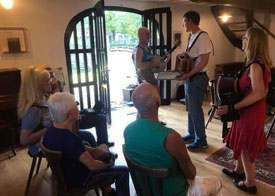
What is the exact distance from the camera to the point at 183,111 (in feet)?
15.6

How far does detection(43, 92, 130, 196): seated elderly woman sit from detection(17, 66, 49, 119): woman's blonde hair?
55 centimetres

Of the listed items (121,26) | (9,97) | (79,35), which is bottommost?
(9,97)

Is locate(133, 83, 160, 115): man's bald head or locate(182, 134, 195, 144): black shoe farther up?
locate(133, 83, 160, 115): man's bald head

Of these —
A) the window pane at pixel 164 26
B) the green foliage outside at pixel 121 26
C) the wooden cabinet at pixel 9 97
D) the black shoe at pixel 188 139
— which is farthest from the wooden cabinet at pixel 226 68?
the wooden cabinet at pixel 9 97

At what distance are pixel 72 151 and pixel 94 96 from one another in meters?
3.28

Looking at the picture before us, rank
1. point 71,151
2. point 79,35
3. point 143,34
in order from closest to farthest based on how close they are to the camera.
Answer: point 71,151 → point 143,34 → point 79,35

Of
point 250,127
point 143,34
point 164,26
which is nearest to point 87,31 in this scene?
point 143,34

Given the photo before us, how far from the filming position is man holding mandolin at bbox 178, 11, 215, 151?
2.61 meters

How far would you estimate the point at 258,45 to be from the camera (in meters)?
1.75

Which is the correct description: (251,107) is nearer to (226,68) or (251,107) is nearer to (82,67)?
(82,67)

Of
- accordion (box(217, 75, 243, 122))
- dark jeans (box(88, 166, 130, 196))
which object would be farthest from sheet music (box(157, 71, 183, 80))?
dark jeans (box(88, 166, 130, 196))

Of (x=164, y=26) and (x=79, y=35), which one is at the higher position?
(x=164, y=26)

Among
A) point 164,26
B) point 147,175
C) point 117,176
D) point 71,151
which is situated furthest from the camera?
point 164,26

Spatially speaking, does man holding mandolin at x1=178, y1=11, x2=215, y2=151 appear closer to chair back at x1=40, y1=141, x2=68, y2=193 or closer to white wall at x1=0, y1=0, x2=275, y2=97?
chair back at x1=40, y1=141, x2=68, y2=193
